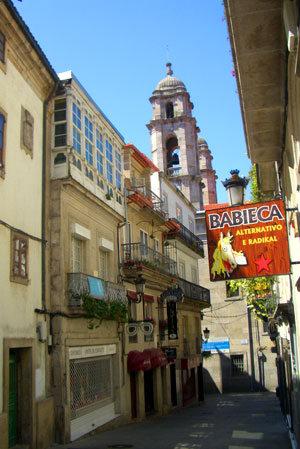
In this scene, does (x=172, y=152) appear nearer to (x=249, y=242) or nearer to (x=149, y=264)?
(x=149, y=264)

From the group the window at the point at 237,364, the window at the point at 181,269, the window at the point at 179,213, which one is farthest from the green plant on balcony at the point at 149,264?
the window at the point at 237,364

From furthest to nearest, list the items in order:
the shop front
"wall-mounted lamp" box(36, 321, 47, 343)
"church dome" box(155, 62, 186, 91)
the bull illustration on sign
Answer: "church dome" box(155, 62, 186, 91), the shop front, "wall-mounted lamp" box(36, 321, 47, 343), the bull illustration on sign

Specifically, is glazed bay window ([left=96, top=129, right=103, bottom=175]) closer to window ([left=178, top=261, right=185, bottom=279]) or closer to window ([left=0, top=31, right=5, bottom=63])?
window ([left=0, top=31, right=5, bottom=63])

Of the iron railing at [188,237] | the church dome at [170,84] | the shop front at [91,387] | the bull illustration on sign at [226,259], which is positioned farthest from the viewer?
the church dome at [170,84]

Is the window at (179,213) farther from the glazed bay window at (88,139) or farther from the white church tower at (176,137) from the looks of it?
the glazed bay window at (88,139)

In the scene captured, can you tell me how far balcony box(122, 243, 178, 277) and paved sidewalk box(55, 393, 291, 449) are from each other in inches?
230

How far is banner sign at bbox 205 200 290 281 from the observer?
8.09 meters

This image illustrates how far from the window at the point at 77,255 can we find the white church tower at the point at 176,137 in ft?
85.1

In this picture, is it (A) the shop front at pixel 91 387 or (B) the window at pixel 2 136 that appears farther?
(A) the shop front at pixel 91 387

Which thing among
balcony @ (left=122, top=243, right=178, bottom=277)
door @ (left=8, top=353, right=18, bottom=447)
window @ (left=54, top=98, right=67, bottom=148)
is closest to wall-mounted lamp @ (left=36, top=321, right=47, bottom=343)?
door @ (left=8, top=353, right=18, bottom=447)

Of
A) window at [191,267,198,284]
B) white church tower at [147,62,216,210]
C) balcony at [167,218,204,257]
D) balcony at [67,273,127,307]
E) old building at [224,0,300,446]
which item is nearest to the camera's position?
old building at [224,0,300,446]

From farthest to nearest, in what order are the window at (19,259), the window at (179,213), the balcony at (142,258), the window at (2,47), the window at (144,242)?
the window at (179,213) < the window at (144,242) < the balcony at (142,258) < the window at (2,47) < the window at (19,259)

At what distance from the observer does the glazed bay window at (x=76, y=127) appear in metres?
15.5

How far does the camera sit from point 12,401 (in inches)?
469
